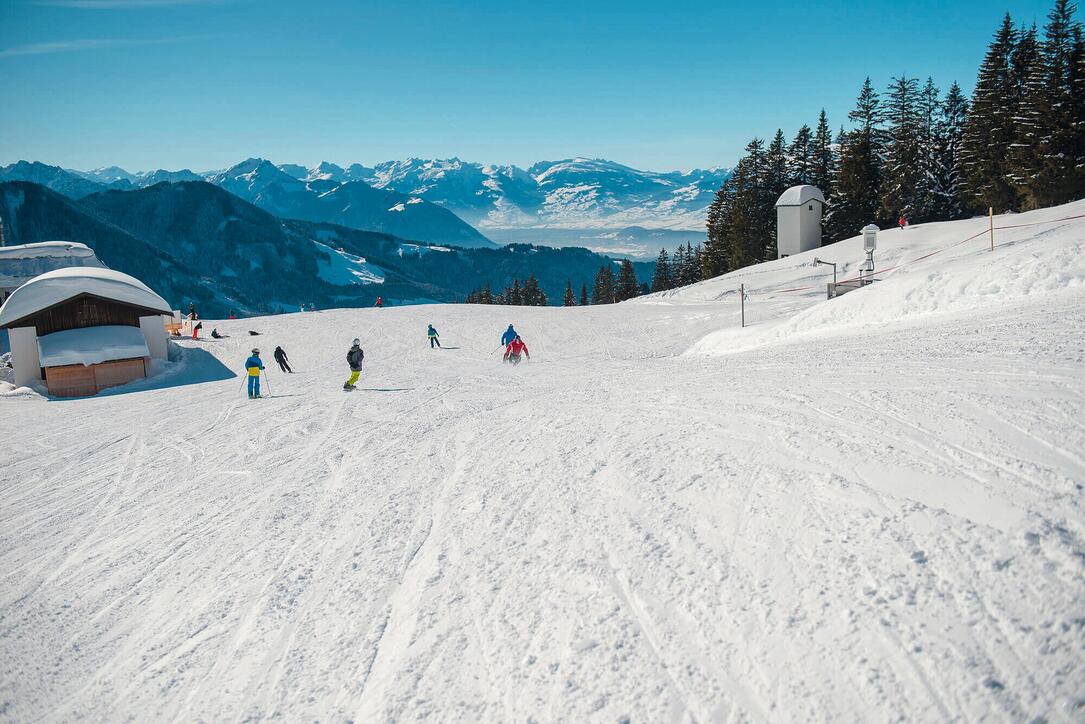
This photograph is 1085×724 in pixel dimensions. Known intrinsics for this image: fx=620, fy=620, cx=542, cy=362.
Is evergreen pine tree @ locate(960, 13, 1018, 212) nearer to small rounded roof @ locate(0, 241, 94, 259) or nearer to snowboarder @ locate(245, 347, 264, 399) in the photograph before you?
snowboarder @ locate(245, 347, 264, 399)

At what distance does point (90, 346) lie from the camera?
2928 centimetres

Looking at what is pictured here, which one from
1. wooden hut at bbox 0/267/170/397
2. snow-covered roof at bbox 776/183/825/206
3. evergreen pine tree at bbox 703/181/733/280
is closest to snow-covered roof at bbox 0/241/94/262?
wooden hut at bbox 0/267/170/397

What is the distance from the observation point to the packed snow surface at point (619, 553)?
4.52m

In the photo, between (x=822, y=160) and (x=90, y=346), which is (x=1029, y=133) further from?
(x=90, y=346)

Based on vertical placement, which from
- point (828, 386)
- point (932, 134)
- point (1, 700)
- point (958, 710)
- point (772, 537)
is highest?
point (932, 134)

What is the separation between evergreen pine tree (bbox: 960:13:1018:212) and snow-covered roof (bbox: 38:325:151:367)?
5123cm

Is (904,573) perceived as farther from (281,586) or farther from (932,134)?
(932,134)

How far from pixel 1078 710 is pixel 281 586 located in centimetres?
682

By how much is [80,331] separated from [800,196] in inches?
1889

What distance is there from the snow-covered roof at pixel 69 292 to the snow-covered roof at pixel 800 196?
43.7 metres

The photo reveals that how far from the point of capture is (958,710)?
393 centimetres

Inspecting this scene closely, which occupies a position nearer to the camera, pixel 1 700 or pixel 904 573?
pixel 904 573

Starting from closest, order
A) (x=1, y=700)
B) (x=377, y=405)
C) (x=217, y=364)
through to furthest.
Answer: (x=1, y=700) < (x=377, y=405) < (x=217, y=364)

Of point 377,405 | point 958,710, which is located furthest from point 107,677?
point 377,405
